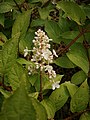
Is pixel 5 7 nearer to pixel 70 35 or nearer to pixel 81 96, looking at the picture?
pixel 70 35

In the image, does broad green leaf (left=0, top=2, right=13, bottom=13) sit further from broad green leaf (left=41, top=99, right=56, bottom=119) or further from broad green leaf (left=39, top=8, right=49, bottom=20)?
broad green leaf (left=41, top=99, right=56, bottom=119)

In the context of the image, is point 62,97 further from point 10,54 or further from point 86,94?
point 10,54

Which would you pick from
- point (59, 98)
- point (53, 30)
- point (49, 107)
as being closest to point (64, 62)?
point (53, 30)

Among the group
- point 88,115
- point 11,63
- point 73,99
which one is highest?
point 11,63

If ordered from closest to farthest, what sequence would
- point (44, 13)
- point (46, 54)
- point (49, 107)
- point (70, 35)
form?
point (46, 54) < point (49, 107) < point (70, 35) < point (44, 13)

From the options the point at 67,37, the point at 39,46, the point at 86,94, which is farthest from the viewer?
the point at 67,37

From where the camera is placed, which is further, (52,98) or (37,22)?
(37,22)

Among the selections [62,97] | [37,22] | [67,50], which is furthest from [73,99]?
[37,22]

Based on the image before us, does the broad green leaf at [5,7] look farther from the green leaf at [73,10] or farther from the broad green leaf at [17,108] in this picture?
the broad green leaf at [17,108]
